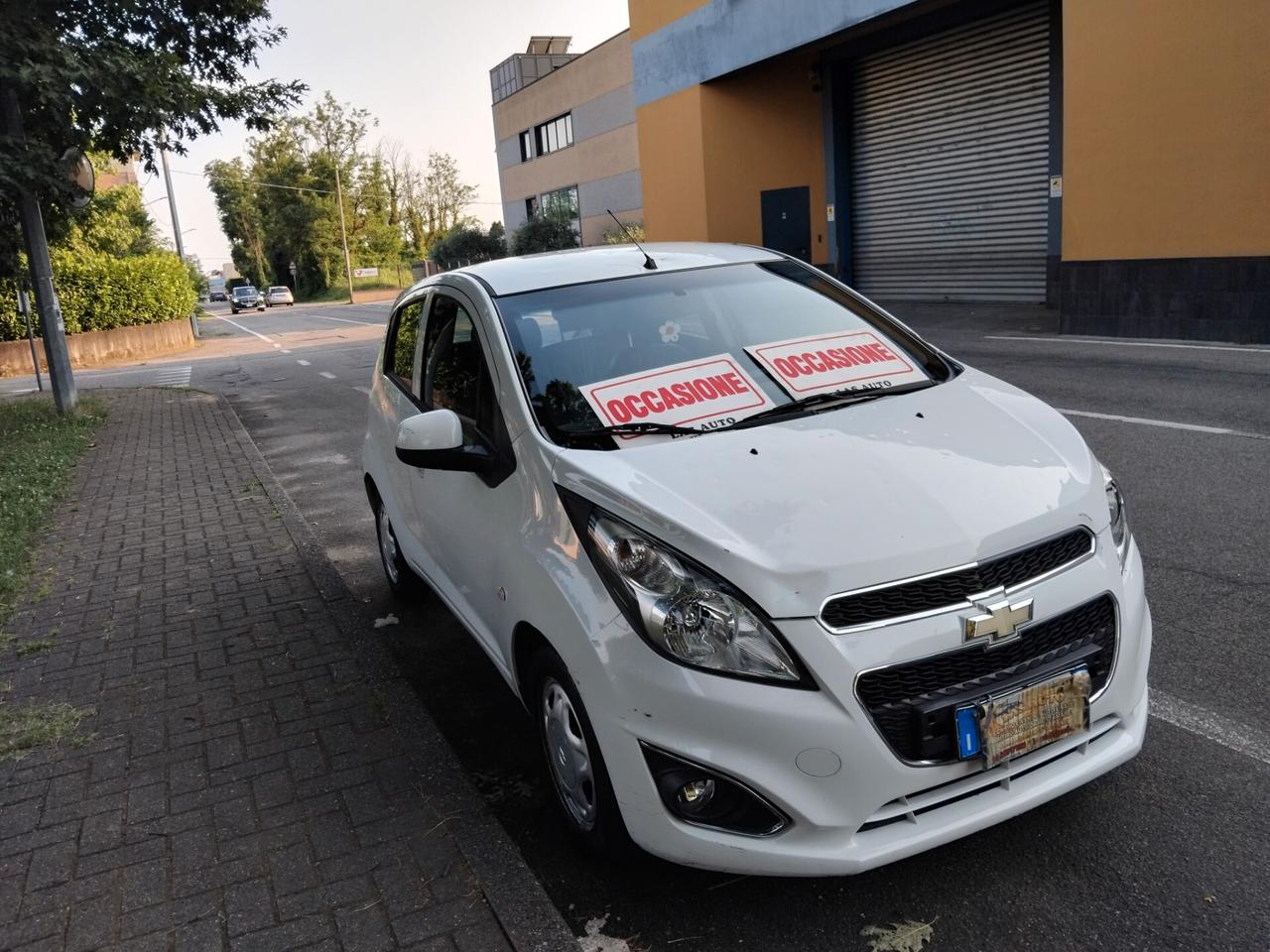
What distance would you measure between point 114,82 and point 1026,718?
12835 millimetres

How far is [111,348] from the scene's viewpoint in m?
28.0

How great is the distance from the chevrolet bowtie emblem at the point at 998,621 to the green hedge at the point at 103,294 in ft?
86.4

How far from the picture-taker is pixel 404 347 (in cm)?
489

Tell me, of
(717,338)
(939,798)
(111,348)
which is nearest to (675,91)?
(111,348)

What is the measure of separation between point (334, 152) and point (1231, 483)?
265 ft

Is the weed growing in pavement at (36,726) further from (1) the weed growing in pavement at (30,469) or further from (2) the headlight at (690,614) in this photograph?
(2) the headlight at (690,614)

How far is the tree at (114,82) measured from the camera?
11492 millimetres

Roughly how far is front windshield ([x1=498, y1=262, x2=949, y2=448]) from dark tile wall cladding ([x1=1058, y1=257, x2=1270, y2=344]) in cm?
962

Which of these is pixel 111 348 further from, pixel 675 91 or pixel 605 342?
pixel 605 342

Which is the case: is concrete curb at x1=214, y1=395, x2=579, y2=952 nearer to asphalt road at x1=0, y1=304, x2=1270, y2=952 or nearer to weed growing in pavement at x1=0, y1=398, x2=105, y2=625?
asphalt road at x1=0, y1=304, x2=1270, y2=952

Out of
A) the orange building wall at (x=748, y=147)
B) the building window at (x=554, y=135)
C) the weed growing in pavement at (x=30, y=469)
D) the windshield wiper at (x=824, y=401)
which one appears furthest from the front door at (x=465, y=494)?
the building window at (x=554, y=135)

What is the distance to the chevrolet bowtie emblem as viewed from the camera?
2371mm

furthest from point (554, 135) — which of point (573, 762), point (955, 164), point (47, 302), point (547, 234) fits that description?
point (573, 762)

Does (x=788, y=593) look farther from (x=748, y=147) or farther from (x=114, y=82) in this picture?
(x=748, y=147)
